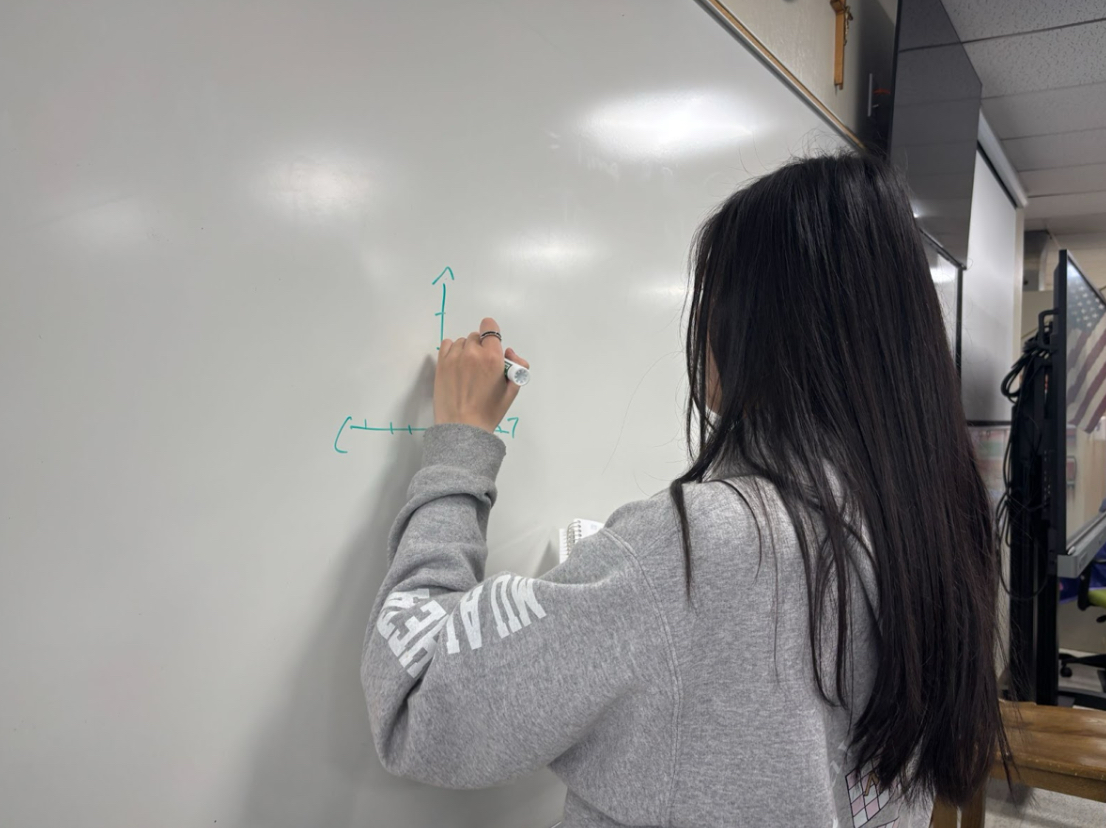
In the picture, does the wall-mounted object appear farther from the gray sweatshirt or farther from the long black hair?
the gray sweatshirt

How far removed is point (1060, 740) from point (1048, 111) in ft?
7.93

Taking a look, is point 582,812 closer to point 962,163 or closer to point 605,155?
point 605,155

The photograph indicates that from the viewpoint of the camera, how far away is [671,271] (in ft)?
3.68

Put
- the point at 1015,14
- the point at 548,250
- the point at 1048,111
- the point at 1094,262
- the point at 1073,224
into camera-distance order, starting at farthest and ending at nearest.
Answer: the point at 1094,262
the point at 1073,224
the point at 1048,111
the point at 1015,14
the point at 548,250

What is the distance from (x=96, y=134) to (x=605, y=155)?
2.05 feet

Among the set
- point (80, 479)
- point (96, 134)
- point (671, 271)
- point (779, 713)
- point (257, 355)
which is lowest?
point (779, 713)

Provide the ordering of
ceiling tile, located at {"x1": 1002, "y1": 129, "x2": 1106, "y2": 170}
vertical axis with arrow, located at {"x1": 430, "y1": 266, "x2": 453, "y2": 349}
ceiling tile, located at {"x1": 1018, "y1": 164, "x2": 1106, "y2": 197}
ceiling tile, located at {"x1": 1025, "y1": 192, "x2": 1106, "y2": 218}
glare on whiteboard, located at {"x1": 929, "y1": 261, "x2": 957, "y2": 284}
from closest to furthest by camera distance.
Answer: vertical axis with arrow, located at {"x1": 430, "y1": 266, "x2": 453, "y2": 349} < glare on whiteboard, located at {"x1": 929, "y1": 261, "x2": 957, "y2": 284} < ceiling tile, located at {"x1": 1002, "y1": 129, "x2": 1106, "y2": 170} < ceiling tile, located at {"x1": 1018, "y1": 164, "x2": 1106, "y2": 197} < ceiling tile, located at {"x1": 1025, "y1": 192, "x2": 1106, "y2": 218}

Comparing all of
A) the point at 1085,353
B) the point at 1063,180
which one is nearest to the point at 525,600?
the point at 1085,353

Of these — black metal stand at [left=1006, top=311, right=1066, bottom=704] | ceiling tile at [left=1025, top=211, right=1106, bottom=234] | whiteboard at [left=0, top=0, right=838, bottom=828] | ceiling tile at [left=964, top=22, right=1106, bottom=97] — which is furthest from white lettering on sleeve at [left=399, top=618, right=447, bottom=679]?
ceiling tile at [left=1025, top=211, right=1106, bottom=234]

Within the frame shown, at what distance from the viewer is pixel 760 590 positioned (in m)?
0.47

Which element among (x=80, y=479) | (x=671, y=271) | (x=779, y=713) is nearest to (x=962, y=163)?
(x=671, y=271)

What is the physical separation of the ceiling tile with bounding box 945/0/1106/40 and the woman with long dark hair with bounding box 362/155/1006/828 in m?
1.96

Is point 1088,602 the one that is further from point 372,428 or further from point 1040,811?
point 372,428

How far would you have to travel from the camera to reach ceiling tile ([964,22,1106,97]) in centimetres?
222
